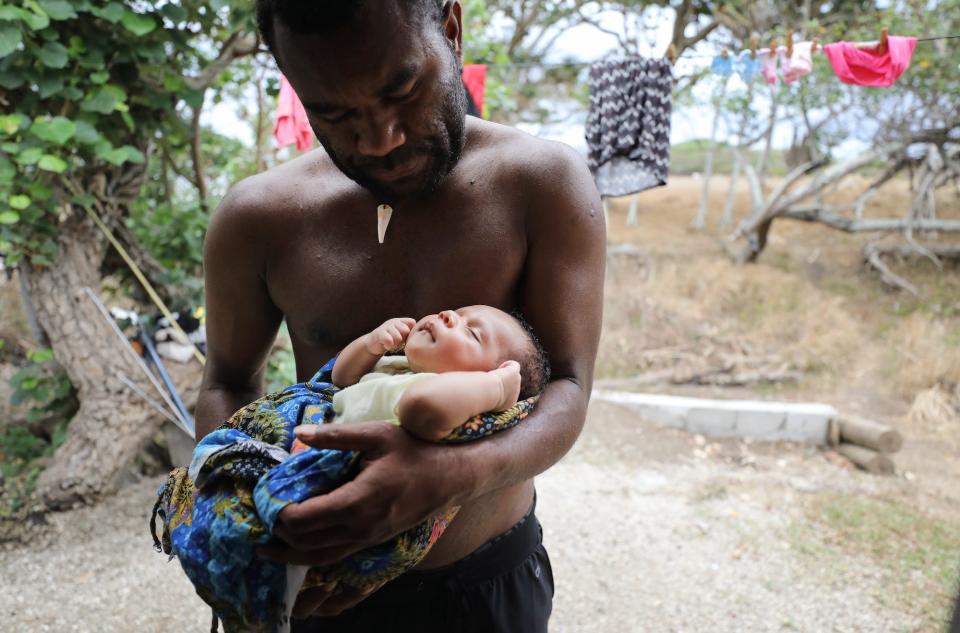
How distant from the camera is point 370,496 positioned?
965 mm

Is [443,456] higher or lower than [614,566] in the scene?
higher

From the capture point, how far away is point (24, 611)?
349 cm

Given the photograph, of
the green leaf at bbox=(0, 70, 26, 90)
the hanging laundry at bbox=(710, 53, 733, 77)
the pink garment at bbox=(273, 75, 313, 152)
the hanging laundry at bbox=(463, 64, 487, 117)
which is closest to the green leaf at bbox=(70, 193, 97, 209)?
the green leaf at bbox=(0, 70, 26, 90)

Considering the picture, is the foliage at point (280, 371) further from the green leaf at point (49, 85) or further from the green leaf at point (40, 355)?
the green leaf at point (49, 85)

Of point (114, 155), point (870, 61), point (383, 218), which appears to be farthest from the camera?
point (870, 61)

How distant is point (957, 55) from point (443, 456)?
982cm

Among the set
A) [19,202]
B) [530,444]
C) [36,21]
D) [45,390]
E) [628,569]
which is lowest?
[628,569]

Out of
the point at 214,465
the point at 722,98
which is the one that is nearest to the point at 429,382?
the point at 214,465

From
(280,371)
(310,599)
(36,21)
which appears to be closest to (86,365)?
(280,371)

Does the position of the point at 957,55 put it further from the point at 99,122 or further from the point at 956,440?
the point at 99,122

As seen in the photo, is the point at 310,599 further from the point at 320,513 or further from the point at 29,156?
the point at 29,156

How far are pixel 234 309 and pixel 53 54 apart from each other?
305 centimetres

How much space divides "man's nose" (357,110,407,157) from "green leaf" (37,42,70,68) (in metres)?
3.30

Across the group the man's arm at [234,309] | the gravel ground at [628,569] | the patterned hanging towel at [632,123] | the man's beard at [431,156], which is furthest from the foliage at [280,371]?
the man's beard at [431,156]
